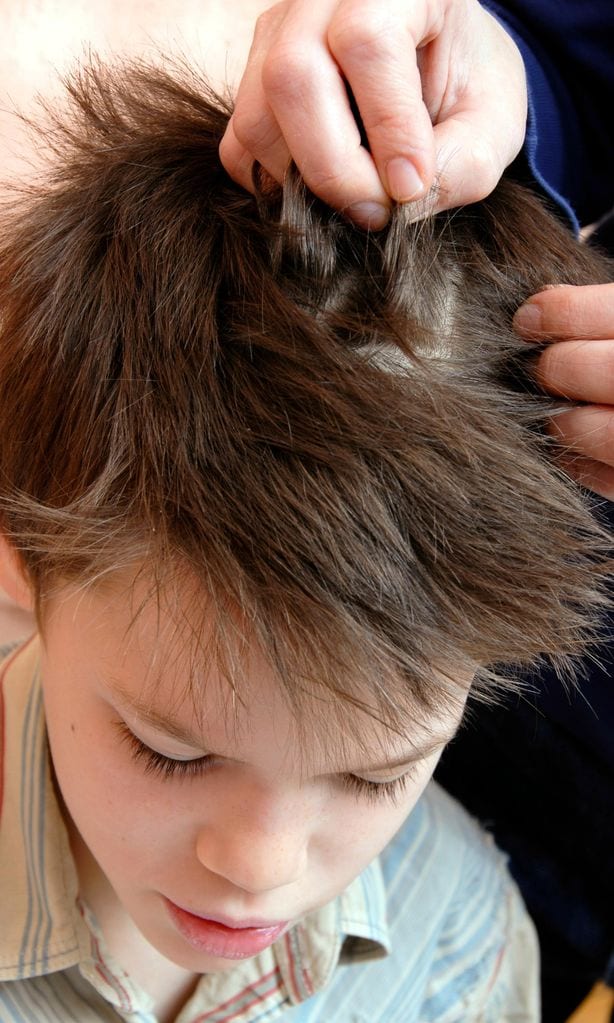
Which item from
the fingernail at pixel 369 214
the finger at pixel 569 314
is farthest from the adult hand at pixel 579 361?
the fingernail at pixel 369 214

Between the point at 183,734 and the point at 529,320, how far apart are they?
11.6 inches

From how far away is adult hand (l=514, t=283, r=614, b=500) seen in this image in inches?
21.2

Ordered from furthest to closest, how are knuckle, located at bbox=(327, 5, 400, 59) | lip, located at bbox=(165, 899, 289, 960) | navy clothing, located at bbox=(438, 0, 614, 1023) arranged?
navy clothing, located at bbox=(438, 0, 614, 1023) < lip, located at bbox=(165, 899, 289, 960) < knuckle, located at bbox=(327, 5, 400, 59)

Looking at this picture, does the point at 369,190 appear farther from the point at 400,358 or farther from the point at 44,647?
the point at 44,647

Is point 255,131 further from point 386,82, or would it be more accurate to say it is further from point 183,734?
point 183,734

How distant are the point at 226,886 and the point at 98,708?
0.41ft

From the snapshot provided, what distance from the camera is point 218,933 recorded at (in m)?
0.61

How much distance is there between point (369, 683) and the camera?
19.4 inches

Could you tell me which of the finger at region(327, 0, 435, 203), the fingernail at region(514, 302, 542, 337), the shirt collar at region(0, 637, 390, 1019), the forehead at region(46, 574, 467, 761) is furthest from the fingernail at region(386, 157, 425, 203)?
the shirt collar at region(0, 637, 390, 1019)

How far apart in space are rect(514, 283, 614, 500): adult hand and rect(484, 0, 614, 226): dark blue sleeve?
167 millimetres

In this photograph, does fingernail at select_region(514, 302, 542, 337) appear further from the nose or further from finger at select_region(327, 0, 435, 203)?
the nose

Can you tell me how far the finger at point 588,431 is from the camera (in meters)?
0.54

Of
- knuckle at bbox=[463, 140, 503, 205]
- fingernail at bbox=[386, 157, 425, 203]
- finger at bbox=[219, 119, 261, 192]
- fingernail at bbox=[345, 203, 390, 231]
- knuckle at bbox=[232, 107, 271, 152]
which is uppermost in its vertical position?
knuckle at bbox=[232, 107, 271, 152]

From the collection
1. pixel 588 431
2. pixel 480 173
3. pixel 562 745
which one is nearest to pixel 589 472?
pixel 588 431
